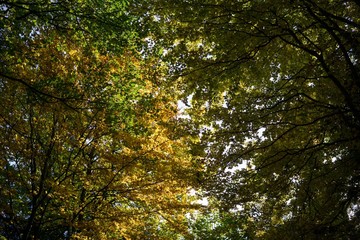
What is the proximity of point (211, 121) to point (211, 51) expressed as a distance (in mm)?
1740

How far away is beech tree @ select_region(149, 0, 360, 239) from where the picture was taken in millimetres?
5893

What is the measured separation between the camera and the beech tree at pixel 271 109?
5.89 metres

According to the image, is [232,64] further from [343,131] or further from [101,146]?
[101,146]

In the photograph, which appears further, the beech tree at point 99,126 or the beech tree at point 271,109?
the beech tree at point 99,126

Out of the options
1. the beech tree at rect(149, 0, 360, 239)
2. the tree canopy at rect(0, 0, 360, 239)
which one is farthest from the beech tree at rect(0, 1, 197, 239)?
the beech tree at rect(149, 0, 360, 239)

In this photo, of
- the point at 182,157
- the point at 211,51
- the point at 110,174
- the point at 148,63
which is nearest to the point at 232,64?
the point at 211,51

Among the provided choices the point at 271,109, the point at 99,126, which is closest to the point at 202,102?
the point at 271,109

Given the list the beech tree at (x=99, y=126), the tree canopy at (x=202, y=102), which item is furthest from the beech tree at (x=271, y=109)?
the beech tree at (x=99, y=126)

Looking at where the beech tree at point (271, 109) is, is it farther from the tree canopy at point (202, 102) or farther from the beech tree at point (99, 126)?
the beech tree at point (99, 126)

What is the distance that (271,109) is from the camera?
6383 mm

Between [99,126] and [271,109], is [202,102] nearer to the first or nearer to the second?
[271,109]

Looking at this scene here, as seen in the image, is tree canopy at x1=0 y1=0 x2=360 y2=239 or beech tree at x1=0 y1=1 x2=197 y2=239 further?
beech tree at x1=0 y1=1 x2=197 y2=239

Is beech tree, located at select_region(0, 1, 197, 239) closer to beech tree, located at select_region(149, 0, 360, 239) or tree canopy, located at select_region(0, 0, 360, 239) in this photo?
tree canopy, located at select_region(0, 0, 360, 239)

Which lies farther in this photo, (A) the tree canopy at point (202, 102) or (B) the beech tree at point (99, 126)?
(B) the beech tree at point (99, 126)
